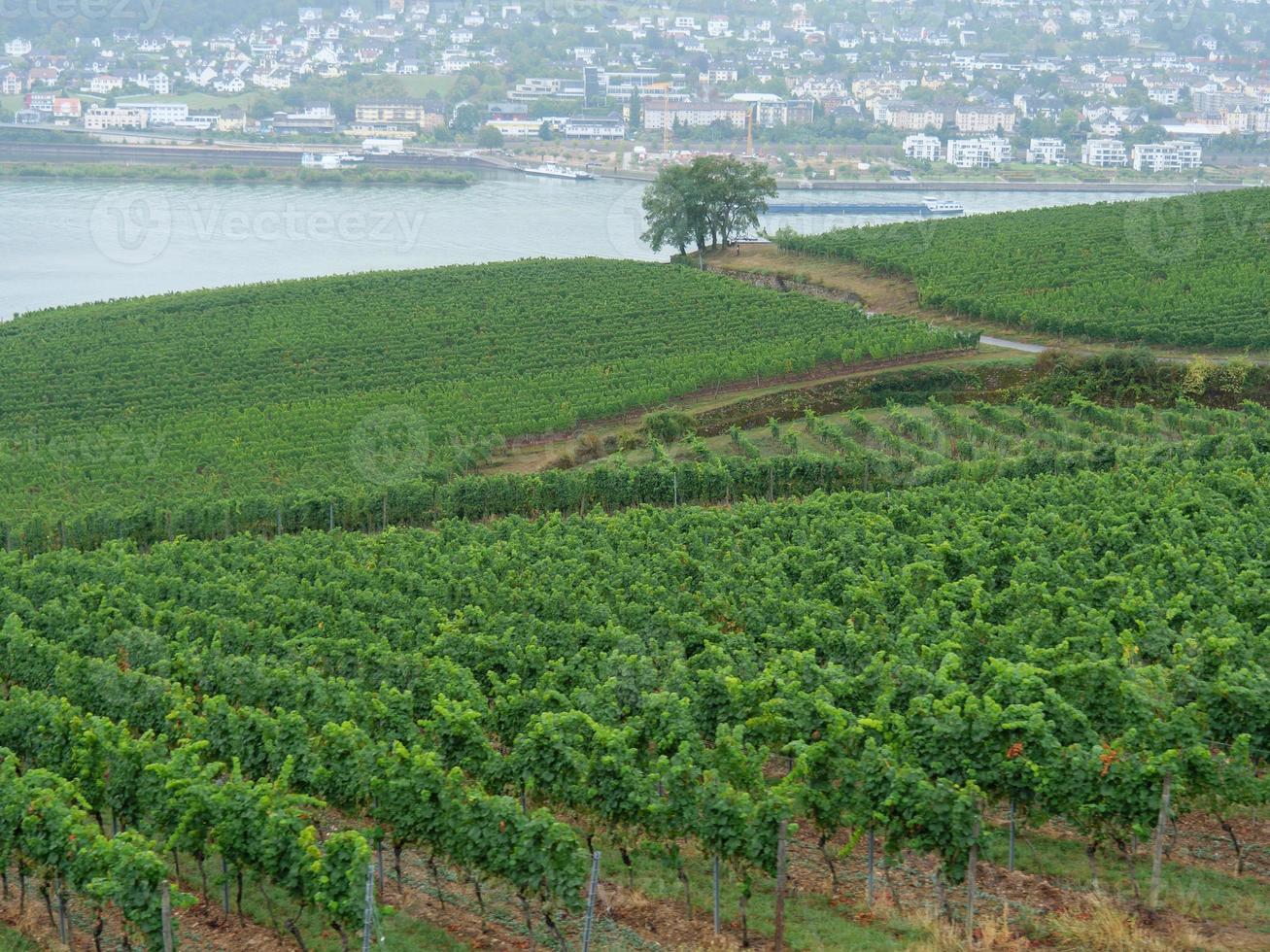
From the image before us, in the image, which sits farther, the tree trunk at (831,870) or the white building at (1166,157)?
the white building at (1166,157)

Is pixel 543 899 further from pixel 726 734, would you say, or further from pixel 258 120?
pixel 258 120

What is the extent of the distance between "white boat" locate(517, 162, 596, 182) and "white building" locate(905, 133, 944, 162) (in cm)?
4411

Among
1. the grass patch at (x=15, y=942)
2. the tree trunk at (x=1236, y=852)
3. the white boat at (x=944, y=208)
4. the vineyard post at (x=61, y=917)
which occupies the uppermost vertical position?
the white boat at (x=944, y=208)

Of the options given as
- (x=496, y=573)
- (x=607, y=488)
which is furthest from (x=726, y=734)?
(x=607, y=488)

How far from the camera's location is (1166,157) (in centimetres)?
17100

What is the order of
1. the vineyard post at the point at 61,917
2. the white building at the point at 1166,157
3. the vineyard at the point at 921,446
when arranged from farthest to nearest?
the white building at the point at 1166,157, the vineyard at the point at 921,446, the vineyard post at the point at 61,917

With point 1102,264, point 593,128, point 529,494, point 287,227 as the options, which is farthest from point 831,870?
point 593,128

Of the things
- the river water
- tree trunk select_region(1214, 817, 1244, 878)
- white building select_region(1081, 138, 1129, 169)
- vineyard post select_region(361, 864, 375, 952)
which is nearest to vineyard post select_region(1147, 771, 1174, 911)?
tree trunk select_region(1214, 817, 1244, 878)

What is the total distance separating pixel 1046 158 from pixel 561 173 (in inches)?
2351

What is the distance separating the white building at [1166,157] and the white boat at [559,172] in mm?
61679

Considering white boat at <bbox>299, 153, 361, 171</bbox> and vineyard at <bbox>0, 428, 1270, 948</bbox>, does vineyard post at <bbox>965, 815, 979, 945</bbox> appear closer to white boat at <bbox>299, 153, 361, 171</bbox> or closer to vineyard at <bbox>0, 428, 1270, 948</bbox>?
vineyard at <bbox>0, 428, 1270, 948</bbox>

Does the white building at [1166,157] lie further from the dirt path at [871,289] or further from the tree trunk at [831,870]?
the tree trunk at [831,870]

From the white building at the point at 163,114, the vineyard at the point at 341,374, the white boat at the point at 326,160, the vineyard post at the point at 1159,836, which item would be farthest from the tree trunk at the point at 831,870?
the white building at the point at 163,114

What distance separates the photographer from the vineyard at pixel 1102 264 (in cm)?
6175
